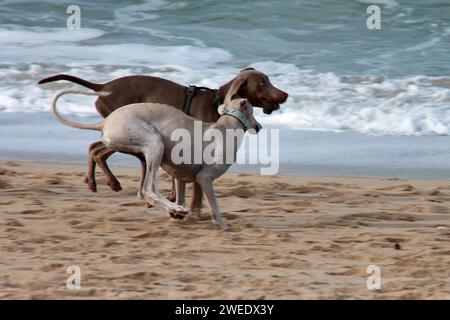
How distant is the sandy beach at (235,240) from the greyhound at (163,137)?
0.25 meters

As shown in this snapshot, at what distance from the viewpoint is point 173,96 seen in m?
7.81

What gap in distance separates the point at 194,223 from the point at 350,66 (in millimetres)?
7557

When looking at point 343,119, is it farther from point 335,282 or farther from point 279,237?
point 335,282

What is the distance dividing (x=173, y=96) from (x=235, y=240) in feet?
4.19

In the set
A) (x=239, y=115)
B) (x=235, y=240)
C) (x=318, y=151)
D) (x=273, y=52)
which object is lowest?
(x=235, y=240)

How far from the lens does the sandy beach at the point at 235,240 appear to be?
19.2 ft

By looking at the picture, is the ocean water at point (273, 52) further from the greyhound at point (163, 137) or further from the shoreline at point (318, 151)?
the greyhound at point (163, 137)

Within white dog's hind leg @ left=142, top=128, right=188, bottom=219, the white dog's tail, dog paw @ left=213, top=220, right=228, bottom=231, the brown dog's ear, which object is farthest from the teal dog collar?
the white dog's tail

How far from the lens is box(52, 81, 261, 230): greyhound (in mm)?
7156

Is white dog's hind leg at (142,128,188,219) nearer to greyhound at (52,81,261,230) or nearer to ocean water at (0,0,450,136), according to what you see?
greyhound at (52,81,261,230)

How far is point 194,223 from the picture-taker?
759 centimetres

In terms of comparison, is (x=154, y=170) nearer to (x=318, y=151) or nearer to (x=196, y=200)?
(x=196, y=200)

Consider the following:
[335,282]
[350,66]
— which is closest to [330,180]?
[335,282]

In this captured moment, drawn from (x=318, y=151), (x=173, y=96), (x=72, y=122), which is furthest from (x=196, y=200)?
(x=318, y=151)
